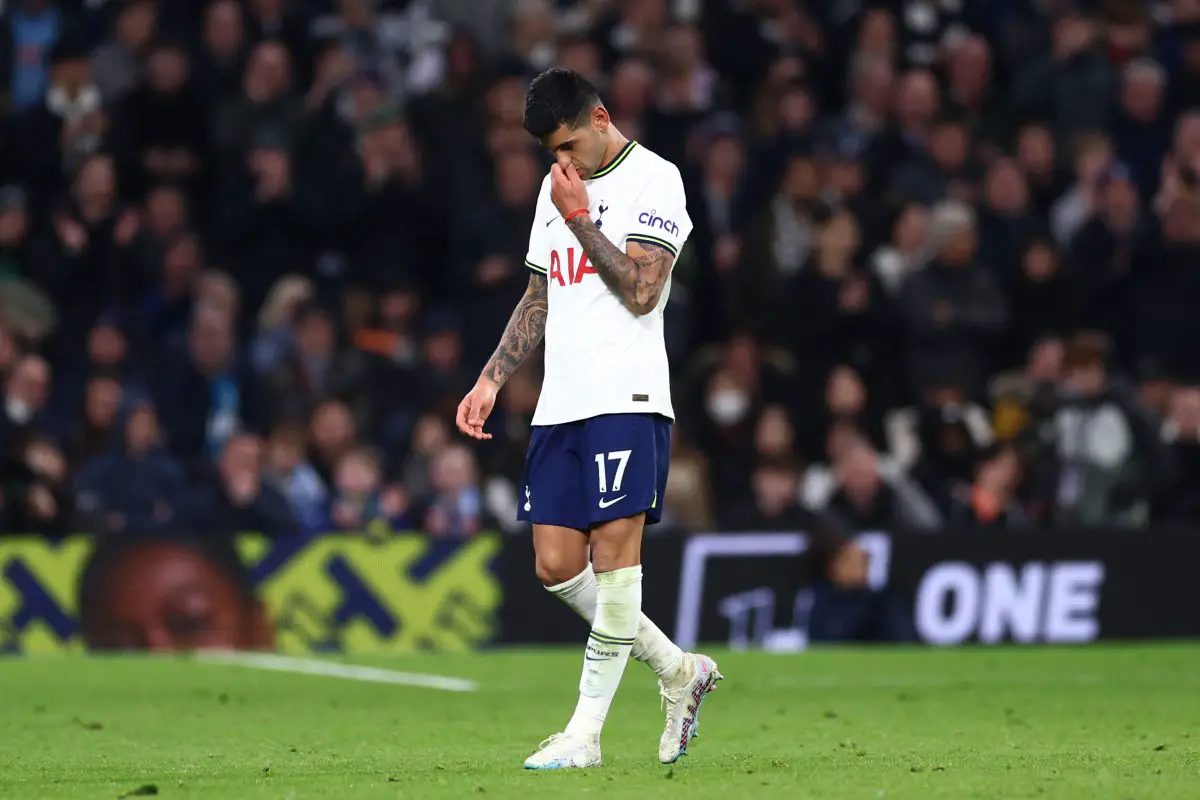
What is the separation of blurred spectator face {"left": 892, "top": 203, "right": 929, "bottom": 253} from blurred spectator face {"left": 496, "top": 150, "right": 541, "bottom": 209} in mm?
2848

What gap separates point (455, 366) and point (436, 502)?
124 cm

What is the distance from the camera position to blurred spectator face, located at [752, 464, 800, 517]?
1505 cm

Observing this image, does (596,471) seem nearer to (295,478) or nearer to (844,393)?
(295,478)

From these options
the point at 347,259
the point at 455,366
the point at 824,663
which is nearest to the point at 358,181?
the point at 347,259

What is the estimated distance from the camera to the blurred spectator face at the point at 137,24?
57.4ft

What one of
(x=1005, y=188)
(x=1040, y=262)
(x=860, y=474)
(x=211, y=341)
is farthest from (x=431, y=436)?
(x=1005, y=188)

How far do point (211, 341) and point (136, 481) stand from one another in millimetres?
1415

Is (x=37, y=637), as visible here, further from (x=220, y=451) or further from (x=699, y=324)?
(x=699, y=324)

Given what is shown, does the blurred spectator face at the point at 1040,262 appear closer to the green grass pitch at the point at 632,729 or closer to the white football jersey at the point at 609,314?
the green grass pitch at the point at 632,729

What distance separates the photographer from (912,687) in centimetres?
1151

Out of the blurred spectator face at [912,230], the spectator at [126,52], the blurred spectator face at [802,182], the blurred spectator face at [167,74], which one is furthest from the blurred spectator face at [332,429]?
the blurred spectator face at [912,230]

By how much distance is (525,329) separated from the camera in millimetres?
7613

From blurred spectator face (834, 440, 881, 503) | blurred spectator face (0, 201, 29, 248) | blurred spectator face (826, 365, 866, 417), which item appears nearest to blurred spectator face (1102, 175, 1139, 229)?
blurred spectator face (826, 365, 866, 417)

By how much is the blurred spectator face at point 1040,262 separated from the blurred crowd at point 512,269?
0.03 meters
